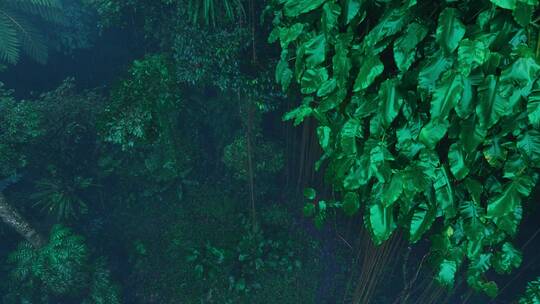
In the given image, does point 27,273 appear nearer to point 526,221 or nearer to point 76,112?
point 76,112

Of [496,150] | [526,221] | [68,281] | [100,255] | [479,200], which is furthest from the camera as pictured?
[100,255]

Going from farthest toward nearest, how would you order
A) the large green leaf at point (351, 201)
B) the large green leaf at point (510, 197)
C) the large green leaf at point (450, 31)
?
the large green leaf at point (351, 201)
the large green leaf at point (510, 197)
the large green leaf at point (450, 31)

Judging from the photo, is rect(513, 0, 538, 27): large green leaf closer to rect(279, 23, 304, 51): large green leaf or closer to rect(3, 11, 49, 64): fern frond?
rect(279, 23, 304, 51): large green leaf

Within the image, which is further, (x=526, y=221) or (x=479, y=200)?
(x=526, y=221)

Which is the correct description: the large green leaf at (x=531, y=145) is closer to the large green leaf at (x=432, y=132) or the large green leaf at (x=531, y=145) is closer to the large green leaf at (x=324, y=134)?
the large green leaf at (x=432, y=132)

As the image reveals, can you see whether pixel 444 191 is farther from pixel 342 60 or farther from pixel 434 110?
pixel 342 60

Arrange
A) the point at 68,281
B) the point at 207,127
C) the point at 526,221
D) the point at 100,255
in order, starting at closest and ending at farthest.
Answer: the point at 526,221 → the point at 68,281 → the point at 100,255 → the point at 207,127

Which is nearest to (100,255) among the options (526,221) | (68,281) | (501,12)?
(68,281)

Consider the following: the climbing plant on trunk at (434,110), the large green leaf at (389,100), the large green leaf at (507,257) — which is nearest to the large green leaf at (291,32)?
the climbing plant on trunk at (434,110)
